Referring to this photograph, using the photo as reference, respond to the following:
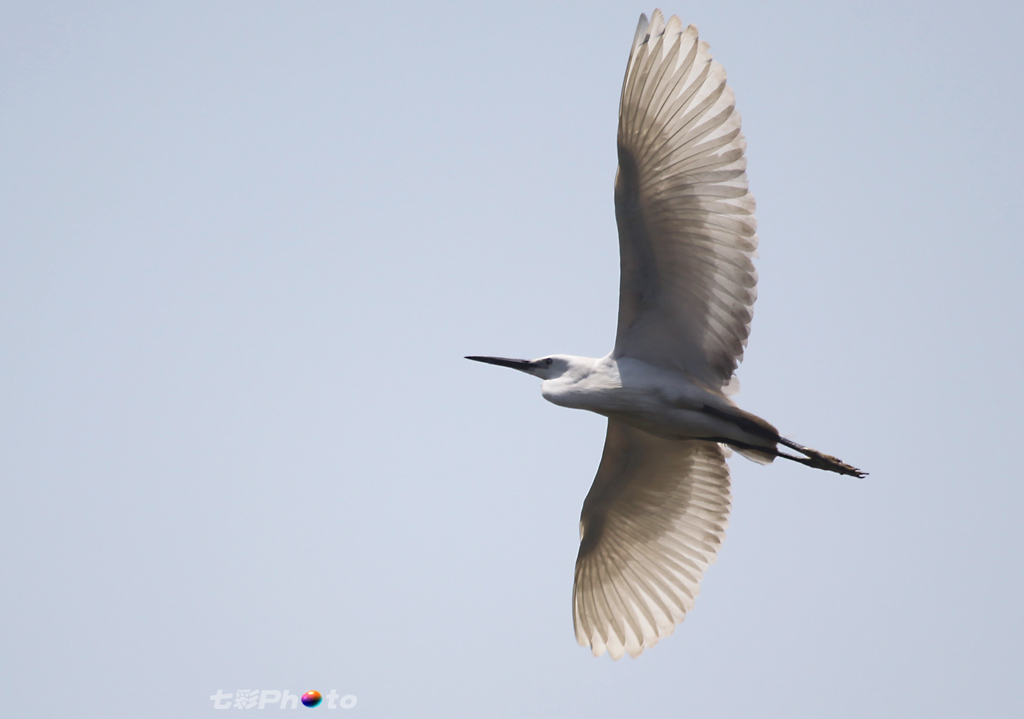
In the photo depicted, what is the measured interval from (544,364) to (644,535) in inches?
79.6

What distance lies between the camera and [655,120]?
7.63m

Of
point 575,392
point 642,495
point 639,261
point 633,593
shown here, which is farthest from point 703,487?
point 639,261

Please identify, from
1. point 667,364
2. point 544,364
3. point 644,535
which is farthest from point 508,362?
point 644,535

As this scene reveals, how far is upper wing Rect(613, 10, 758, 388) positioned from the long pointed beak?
1285 millimetres

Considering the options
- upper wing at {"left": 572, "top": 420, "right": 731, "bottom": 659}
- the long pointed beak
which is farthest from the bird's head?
upper wing at {"left": 572, "top": 420, "right": 731, "bottom": 659}

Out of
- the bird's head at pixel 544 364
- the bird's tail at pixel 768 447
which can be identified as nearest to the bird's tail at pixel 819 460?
the bird's tail at pixel 768 447

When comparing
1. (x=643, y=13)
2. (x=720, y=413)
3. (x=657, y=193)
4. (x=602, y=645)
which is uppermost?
(x=643, y=13)

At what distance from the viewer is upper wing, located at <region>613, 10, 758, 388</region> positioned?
7.47 meters

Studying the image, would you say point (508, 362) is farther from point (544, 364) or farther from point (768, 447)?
point (768, 447)

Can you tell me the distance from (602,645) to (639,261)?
153 inches

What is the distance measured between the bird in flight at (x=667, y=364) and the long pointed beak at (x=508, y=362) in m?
0.02

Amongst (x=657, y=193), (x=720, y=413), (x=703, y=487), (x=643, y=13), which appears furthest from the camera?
(x=703, y=487)

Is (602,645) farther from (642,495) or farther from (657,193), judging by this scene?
(657,193)

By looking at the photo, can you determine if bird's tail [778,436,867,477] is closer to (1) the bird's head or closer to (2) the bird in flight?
(2) the bird in flight
